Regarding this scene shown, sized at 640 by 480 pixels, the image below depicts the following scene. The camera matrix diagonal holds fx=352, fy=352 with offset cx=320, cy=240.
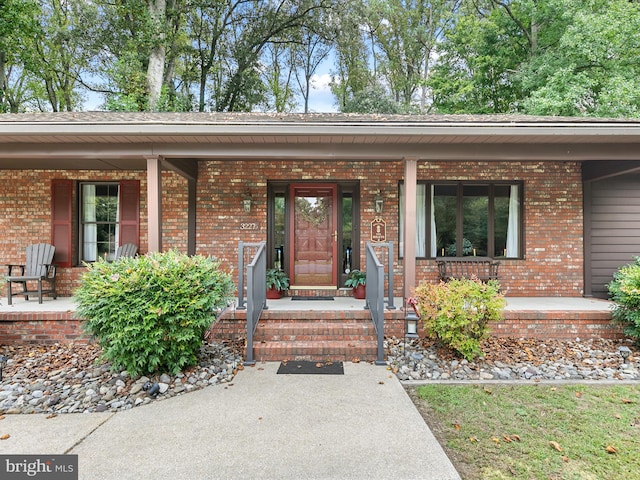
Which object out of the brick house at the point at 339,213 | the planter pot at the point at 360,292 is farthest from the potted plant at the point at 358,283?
the brick house at the point at 339,213

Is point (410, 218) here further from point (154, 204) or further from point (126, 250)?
point (126, 250)

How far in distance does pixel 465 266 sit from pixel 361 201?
220 cm

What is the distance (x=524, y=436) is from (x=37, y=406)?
159 inches

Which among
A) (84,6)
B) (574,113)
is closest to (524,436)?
(574,113)

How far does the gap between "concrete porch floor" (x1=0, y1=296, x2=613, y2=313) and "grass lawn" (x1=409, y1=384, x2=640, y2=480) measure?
1.80m

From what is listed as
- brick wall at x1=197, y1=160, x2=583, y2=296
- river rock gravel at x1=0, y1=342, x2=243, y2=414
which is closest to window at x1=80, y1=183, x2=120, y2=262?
brick wall at x1=197, y1=160, x2=583, y2=296

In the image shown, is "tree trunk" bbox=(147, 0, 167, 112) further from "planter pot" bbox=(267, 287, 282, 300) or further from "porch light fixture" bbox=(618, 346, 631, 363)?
"porch light fixture" bbox=(618, 346, 631, 363)

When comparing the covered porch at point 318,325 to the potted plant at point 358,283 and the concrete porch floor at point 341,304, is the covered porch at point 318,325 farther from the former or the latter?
the potted plant at point 358,283

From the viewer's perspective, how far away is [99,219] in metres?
6.58

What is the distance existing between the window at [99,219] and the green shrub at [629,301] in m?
7.88

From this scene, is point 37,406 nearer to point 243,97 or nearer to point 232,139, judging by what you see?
point 232,139

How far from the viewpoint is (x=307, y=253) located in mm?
6566

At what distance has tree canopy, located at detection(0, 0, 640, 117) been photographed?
34.3ft

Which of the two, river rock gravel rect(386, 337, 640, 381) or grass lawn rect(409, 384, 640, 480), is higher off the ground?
river rock gravel rect(386, 337, 640, 381)
